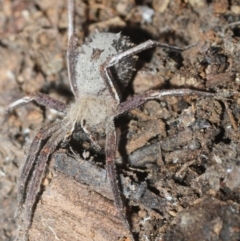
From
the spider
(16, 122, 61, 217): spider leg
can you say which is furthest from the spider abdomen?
(16, 122, 61, 217): spider leg

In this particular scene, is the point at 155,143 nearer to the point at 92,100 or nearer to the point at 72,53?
the point at 92,100

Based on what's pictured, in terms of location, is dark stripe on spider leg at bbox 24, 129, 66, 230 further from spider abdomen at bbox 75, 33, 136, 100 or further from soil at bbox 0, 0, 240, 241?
spider abdomen at bbox 75, 33, 136, 100

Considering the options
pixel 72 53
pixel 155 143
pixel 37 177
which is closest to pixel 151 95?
pixel 155 143

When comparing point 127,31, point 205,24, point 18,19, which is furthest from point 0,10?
point 205,24

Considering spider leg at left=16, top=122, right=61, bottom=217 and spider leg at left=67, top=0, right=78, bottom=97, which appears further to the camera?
spider leg at left=67, top=0, right=78, bottom=97

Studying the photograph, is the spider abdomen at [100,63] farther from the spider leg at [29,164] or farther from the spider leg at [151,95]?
the spider leg at [29,164]

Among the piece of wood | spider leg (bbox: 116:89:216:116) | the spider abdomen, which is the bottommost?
the piece of wood

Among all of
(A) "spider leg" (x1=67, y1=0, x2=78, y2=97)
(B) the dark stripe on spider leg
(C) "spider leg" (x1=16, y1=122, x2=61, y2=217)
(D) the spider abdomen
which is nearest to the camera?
(B) the dark stripe on spider leg

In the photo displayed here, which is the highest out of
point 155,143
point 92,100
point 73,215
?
point 92,100
